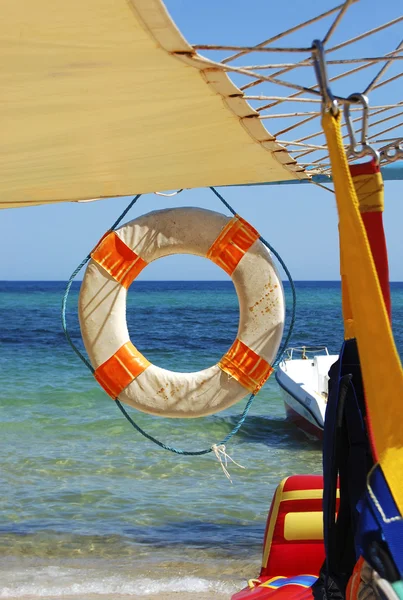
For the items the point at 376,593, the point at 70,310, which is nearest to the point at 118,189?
the point at 376,593

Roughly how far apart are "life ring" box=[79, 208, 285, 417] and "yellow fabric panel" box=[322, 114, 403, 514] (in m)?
1.94

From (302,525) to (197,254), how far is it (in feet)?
3.84

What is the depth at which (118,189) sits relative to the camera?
2637mm

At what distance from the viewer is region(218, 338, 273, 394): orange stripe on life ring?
2947mm

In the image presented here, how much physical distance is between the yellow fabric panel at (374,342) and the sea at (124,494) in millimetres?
2484

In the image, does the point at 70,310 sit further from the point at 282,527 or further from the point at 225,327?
the point at 282,527

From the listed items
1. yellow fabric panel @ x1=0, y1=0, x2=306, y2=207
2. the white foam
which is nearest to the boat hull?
the white foam

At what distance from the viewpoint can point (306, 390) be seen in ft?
22.9

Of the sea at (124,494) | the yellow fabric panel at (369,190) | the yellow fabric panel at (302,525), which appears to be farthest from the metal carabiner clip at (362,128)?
the sea at (124,494)

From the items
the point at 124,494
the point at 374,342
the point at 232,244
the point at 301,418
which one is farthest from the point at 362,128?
the point at 301,418

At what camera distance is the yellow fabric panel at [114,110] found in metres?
1.22

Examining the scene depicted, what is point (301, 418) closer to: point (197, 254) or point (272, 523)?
point (197, 254)

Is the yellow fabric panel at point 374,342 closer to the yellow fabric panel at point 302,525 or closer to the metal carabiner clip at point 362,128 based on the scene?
the metal carabiner clip at point 362,128

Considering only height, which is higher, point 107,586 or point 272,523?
point 272,523
